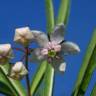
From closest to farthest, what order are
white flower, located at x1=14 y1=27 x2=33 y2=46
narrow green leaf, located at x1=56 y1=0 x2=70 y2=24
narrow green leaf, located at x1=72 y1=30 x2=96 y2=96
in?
white flower, located at x1=14 y1=27 x2=33 y2=46 → narrow green leaf, located at x1=72 y1=30 x2=96 y2=96 → narrow green leaf, located at x1=56 y1=0 x2=70 y2=24

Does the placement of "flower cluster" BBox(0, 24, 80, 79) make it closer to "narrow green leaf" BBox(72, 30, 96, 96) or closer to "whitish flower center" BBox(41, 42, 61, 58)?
"whitish flower center" BBox(41, 42, 61, 58)

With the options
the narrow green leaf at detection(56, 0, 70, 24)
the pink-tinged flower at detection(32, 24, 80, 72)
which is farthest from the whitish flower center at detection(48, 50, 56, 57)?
the narrow green leaf at detection(56, 0, 70, 24)

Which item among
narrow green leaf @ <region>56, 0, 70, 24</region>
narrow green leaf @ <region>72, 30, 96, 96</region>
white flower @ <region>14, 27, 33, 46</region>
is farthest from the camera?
narrow green leaf @ <region>56, 0, 70, 24</region>

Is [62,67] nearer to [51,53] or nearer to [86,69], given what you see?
[51,53]

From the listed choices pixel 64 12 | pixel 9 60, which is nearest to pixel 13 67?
pixel 9 60

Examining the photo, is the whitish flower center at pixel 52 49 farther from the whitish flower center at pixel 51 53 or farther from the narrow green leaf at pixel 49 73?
the narrow green leaf at pixel 49 73

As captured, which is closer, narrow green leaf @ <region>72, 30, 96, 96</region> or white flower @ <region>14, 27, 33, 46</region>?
white flower @ <region>14, 27, 33, 46</region>

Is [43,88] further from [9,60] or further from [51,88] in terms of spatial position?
[9,60]
